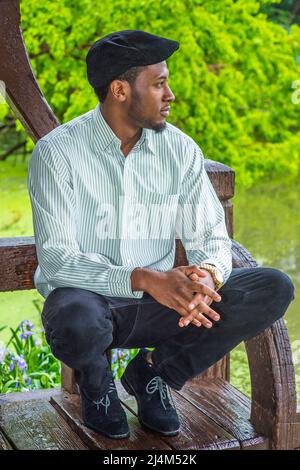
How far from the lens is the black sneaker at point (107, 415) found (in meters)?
2.21

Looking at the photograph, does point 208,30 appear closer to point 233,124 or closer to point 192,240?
point 233,124

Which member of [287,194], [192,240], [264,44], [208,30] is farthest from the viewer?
[287,194]

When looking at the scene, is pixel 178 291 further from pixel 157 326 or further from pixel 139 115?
pixel 139 115

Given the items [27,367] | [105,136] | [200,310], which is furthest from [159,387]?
[27,367]

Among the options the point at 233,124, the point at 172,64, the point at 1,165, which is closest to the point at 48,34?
the point at 172,64

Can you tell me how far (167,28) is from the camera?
512cm

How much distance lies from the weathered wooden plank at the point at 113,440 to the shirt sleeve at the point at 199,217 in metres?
0.43

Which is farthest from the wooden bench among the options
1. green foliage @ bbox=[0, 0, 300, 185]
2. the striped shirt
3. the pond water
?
green foliage @ bbox=[0, 0, 300, 185]

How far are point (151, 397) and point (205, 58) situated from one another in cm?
412

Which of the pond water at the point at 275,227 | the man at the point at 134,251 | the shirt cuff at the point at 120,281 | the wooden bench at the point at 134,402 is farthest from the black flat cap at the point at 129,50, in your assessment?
the pond water at the point at 275,227

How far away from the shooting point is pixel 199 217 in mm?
2297

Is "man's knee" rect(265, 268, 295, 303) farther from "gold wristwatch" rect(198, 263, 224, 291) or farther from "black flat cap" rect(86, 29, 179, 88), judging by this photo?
"black flat cap" rect(86, 29, 179, 88)

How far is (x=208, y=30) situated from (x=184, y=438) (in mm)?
3283

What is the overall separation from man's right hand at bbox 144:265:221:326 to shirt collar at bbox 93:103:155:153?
344mm
